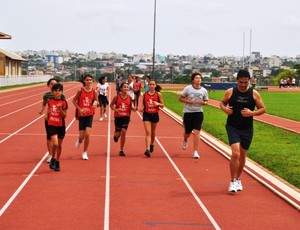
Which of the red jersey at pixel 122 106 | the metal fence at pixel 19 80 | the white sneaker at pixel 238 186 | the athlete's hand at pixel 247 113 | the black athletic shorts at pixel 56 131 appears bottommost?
the metal fence at pixel 19 80

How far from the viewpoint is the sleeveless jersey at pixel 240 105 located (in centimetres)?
823

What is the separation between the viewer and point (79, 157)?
38.0ft

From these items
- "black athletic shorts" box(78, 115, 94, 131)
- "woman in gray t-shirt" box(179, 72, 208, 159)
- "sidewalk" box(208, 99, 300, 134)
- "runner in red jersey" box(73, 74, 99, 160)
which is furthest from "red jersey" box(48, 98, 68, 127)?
"sidewalk" box(208, 99, 300, 134)

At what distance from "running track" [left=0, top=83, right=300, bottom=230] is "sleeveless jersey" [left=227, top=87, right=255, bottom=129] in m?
1.09

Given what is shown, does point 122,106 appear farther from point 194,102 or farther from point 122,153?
point 194,102

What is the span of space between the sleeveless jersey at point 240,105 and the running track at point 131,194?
3.58 feet

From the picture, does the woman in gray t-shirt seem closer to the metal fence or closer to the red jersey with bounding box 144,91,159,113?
the red jersey with bounding box 144,91,159,113

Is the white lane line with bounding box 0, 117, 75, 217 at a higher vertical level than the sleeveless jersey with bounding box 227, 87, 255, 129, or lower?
lower

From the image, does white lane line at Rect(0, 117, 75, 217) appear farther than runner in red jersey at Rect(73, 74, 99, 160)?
No

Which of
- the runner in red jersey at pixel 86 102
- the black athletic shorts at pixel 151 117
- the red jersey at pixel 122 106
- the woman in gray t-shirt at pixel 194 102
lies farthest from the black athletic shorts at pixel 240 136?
the red jersey at pixel 122 106

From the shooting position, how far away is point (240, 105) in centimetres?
825

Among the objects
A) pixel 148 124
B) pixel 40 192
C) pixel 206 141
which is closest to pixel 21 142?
pixel 148 124

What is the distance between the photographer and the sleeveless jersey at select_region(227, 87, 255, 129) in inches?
324

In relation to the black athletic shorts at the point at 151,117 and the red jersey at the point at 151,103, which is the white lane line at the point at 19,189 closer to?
the black athletic shorts at the point at 151,117
